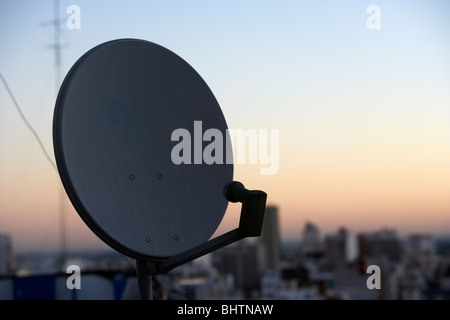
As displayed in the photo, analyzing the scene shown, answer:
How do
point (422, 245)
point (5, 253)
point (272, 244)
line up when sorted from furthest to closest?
point (272, 244) → point (422, 245) → point (5, 253)

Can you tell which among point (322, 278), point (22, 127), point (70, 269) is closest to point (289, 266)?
point (322, 278)

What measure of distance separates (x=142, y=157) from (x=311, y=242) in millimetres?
38451

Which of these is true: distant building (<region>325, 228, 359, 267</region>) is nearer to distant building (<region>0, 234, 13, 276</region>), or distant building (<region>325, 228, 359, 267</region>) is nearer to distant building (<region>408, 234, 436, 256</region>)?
distant building (<region>408, 234, 436, 256</region>)

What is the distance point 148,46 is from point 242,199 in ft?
1.93

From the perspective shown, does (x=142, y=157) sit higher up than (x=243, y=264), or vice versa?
(x=142, y=157)

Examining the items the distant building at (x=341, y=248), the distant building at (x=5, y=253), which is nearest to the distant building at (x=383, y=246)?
the distant building at (x=341, y=248)

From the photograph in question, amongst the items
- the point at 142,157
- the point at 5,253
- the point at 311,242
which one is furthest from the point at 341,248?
the point at 142,157

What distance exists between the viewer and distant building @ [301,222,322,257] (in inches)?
1412

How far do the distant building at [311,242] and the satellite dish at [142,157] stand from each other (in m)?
32.3

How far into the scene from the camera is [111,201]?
175cm

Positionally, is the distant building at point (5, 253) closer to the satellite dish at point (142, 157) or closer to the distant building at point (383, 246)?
the satellite dish at point (142, 157)

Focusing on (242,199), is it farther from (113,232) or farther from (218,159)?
(218,159)

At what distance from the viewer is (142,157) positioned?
6.17ft

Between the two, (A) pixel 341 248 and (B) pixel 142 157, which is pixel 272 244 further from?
(B) pixel 142 157
